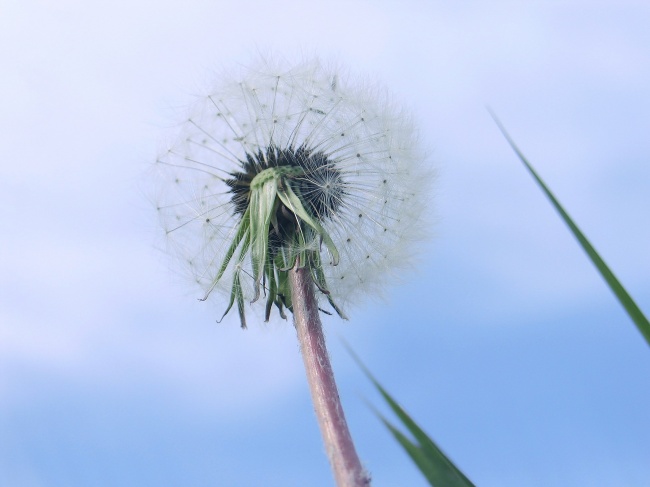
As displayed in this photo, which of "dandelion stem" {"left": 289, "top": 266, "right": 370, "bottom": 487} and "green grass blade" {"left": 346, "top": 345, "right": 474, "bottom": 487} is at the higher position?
"dandelion stem" {"left": 289, "top": 266, "right": 370, "bottom": 487}

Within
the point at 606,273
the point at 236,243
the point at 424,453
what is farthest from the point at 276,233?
the point at 606,273

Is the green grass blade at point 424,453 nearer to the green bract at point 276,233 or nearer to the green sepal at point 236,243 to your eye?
the green bract at point 276,233

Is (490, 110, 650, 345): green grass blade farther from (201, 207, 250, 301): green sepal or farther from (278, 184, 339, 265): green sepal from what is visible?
(201, 207, 250, 301): green sepal

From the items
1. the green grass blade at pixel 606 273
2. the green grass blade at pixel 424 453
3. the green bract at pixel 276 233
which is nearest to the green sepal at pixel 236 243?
the green bract at pixel 276 233

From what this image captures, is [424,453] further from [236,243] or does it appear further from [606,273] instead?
[236,243]

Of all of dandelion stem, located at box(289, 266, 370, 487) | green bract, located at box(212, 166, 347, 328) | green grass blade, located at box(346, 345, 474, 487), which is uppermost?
green bract, located at box(212, 166, 347, 328)

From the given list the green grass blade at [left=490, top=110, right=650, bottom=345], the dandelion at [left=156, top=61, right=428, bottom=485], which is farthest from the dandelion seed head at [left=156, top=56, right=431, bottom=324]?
the green grass blade at [left=490, top=110, right=650, bottom=345]
